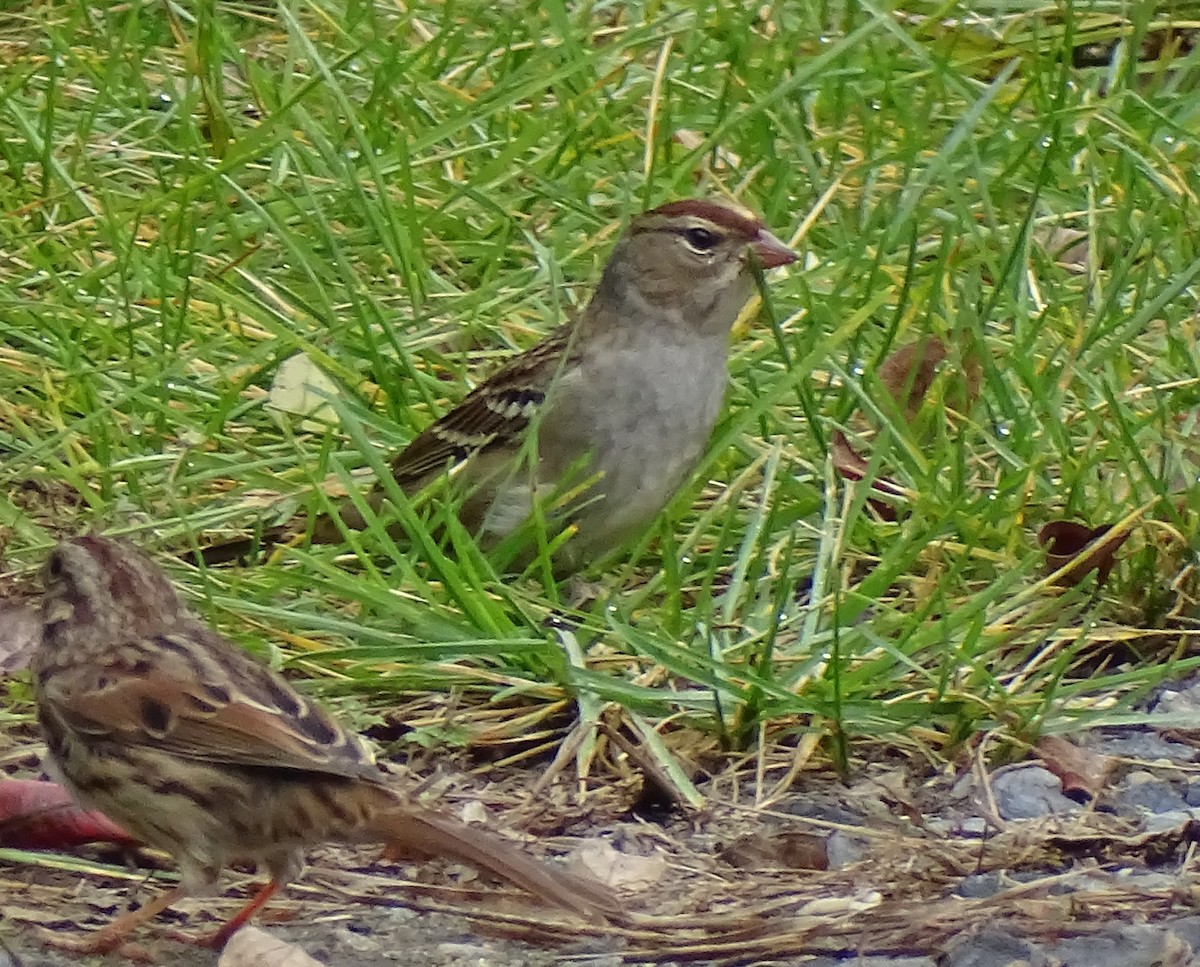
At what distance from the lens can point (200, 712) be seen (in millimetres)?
3111

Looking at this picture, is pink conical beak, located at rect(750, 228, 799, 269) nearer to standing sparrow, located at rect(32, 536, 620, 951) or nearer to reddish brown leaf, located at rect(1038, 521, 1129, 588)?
reddish brown leaf, located at rect(1038, 521, 1129, 588)

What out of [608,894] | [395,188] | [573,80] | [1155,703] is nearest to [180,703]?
[608,894]

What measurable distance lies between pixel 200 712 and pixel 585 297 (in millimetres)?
2493

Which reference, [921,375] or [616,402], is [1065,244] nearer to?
[921,375]

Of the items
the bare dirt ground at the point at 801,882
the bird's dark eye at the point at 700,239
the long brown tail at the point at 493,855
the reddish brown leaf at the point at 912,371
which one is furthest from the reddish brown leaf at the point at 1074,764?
the bird's dark eye at the point at 700,239

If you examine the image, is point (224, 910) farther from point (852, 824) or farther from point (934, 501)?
point (934, 501)

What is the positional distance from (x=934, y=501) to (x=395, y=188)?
1993 millimetres

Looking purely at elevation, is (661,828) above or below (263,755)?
below

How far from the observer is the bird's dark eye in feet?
15.7

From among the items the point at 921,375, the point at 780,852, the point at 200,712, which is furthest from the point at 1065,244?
the point at 200,712

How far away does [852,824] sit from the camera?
134 inches

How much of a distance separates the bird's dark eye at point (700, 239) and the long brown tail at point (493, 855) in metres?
2.01

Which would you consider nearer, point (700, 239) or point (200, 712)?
point (200, 712)

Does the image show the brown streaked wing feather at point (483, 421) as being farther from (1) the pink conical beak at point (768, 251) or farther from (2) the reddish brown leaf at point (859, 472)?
(2) the reddish brown leaf at point (859, 472)
